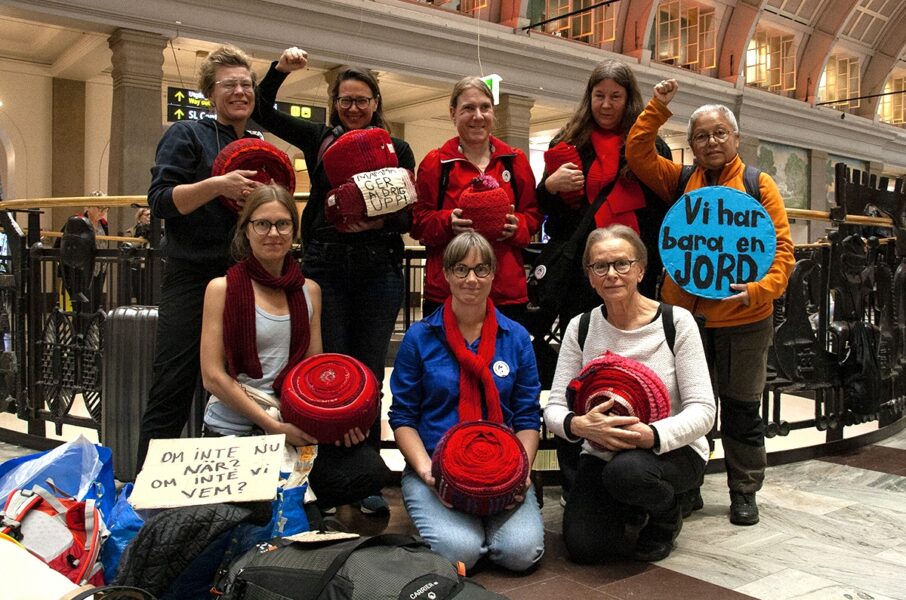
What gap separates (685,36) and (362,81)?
59.8ft

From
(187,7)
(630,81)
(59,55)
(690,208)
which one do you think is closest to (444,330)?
(690,208)

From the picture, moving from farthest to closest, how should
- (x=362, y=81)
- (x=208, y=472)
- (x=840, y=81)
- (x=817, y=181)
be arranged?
(x=840, y=81), (x=817, y=181), (x=362, y=81), (x=208, y=472)

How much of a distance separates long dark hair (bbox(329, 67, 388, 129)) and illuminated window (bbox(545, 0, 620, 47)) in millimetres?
14678

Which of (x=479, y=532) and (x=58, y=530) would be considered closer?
(x=58, y=530)

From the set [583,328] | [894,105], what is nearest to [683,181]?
[583,328]

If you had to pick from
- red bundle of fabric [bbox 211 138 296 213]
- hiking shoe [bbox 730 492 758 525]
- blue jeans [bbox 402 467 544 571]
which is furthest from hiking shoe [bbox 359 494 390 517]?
hiking shoe [bbox 730 492 758 525]

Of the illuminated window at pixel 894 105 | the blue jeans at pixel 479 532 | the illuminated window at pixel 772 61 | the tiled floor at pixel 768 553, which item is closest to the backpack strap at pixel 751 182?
the tiled floor at pixel 768 553

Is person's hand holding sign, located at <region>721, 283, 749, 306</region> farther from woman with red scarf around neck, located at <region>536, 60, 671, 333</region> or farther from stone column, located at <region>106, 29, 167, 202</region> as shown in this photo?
stone column, located at <region>106, 29, 167, 202</region>

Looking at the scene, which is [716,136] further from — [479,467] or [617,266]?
[479,467]

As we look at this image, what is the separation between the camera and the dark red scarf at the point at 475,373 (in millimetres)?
3098

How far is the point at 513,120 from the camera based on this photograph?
1505cm

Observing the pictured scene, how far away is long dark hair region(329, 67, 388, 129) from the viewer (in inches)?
132

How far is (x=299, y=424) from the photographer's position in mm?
2887

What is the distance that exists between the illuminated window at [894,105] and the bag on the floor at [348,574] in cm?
2778
